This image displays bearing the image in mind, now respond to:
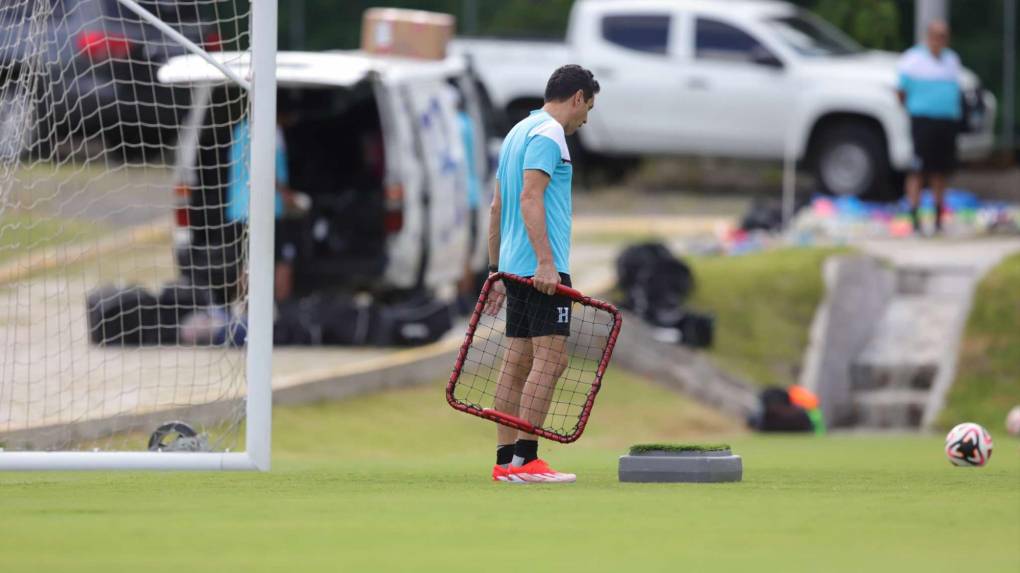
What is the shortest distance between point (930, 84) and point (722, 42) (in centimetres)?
361

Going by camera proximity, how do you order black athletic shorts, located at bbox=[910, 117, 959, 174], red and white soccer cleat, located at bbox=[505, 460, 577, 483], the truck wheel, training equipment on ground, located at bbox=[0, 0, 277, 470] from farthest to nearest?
the truck wheel → black athletic shorts, located at bbox=[910, 117, 959, 174] → training equipment on ground, located at bbox=[0, 0, 277, 470] → red and white soccer cleat, located at bbox=[505, 460, 577, 483]

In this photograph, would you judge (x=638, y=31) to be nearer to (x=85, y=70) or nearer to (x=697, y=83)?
(x=697, y=83)

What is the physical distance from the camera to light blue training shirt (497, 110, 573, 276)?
912 centimetres

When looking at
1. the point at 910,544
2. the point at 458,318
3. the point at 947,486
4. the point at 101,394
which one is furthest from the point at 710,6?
the point at 910,544

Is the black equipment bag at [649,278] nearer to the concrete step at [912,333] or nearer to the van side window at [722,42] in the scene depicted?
the concrete step at [912,333]

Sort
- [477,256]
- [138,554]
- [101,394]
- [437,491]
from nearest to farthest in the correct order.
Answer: [138,554] < [437,491] < [101,394] < [477,256]

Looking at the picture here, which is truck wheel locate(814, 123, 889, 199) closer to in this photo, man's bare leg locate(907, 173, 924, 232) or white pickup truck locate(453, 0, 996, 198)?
white pickup truck locate(453, 0, 996, 198)

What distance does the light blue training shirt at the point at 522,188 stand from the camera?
9125 millimetres

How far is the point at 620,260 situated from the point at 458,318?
1841 mm

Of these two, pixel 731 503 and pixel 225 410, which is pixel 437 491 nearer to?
pixel 731 503

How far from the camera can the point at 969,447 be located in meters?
10.8

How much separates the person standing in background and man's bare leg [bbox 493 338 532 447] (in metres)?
11.8

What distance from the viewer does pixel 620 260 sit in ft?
64.7

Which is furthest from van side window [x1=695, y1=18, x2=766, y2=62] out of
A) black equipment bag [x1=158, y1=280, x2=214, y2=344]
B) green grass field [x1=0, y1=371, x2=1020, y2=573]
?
green grass field [x1=0, y1=371, x2=1020, y2=573]
